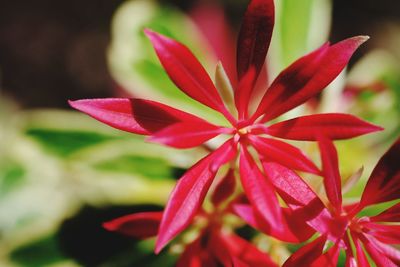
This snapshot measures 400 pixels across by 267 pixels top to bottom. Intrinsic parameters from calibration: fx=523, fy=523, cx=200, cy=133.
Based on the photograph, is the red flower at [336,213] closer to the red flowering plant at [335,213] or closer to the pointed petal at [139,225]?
the red flowering plant at [335,213]

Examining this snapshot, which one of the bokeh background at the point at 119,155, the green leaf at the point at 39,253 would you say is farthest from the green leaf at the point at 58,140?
the green leaf at the point at 39,253

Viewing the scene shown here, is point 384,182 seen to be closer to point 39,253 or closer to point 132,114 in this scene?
point 132,114

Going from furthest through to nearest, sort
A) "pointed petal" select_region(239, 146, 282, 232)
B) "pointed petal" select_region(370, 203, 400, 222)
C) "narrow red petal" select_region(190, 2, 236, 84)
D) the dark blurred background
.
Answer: the dark blurred background < "narrow red petal" select_region(190, 2, 236, 84) < "pointed petal" select_region(370, 203, 400, 222) < "pointed petal" select_region(239, 146, 282, 232)

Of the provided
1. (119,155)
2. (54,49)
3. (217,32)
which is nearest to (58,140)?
(119,155)

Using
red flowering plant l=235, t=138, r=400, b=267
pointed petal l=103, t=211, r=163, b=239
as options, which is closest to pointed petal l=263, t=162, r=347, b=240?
red flowering plant l=235, t=138, r=400, b=267

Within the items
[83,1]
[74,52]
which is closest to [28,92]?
[74,52]

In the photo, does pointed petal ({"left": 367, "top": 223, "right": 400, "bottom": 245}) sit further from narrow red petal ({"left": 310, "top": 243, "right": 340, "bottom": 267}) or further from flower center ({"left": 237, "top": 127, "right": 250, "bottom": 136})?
flower center ({"left": 237, "top": 127, "right": 250, "bottom": 136})
